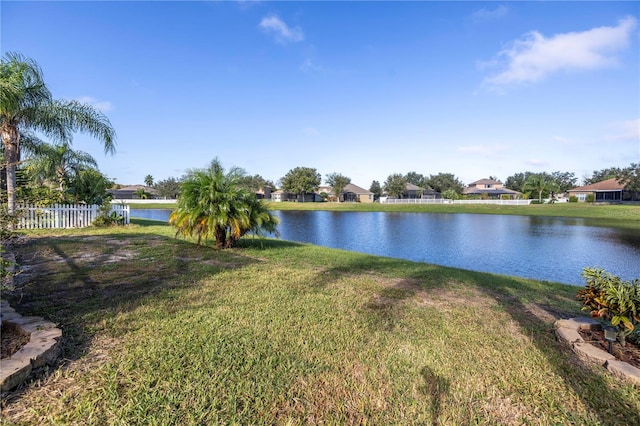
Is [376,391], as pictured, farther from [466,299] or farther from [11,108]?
[11,108]

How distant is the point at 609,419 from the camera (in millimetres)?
2174

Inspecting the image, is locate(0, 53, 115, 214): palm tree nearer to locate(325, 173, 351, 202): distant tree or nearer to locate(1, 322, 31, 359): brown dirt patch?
locate(1, 322, 31, 359): brown dirt patch

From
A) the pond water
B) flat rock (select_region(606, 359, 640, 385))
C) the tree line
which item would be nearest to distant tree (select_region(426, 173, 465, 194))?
the pond water

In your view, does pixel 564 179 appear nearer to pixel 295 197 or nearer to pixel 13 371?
pixel 295 197

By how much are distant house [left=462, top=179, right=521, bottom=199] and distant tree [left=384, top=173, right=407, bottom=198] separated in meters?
17.4

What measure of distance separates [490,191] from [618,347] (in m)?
75.5

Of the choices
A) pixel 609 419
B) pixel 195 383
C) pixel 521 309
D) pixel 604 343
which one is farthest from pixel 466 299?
pixel 195 383

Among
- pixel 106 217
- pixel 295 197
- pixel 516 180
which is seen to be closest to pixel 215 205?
pixel 106 217

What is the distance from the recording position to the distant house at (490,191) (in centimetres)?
6612

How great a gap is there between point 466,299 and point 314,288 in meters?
2.42

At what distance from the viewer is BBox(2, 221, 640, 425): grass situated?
85.7 inches

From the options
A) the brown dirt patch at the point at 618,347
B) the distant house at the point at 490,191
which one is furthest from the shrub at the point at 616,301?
the distant house at the point at 490,191

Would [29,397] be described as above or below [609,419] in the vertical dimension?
above

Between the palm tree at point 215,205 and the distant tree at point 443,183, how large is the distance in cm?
7274
